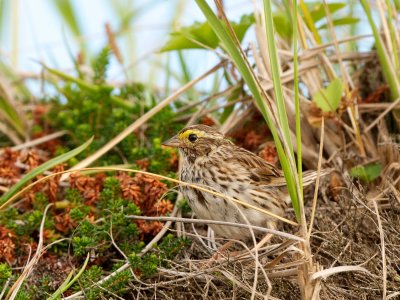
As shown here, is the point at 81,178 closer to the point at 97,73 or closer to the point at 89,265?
the point at 89,265

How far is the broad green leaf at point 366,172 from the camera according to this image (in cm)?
409

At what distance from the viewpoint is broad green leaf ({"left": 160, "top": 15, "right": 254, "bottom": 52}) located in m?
4.48

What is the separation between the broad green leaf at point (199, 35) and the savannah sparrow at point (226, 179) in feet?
2.25

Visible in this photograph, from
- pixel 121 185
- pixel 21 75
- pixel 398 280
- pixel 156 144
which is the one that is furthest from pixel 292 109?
pixel 21 75

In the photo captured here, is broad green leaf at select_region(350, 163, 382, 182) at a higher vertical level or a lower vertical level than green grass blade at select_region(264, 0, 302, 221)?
lower

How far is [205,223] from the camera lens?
10.6ft

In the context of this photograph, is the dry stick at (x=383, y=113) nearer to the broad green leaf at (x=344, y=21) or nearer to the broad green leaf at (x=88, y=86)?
the broad green leaf at (x=344, y=21)

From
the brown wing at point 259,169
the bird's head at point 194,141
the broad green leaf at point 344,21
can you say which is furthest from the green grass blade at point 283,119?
the broad green leaf at point 344,21

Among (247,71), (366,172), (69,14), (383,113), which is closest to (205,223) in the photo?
(247,71)

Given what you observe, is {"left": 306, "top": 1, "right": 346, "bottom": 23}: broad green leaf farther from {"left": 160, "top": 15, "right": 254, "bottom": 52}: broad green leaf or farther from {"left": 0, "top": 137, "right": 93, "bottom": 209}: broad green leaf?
{"left": 0, "top": 137, "right": 93, "bottom": 209}: broad green leaf

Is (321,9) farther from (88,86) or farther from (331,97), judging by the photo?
(88,86)

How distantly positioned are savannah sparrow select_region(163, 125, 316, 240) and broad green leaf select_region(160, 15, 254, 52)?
685mm

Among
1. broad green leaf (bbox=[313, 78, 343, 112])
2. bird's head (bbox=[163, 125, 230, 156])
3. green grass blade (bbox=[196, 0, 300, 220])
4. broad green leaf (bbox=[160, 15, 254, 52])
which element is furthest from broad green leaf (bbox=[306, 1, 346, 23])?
green grass blade (bbox=[196, 0, 300, 220])

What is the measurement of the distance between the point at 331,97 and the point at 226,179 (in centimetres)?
80
